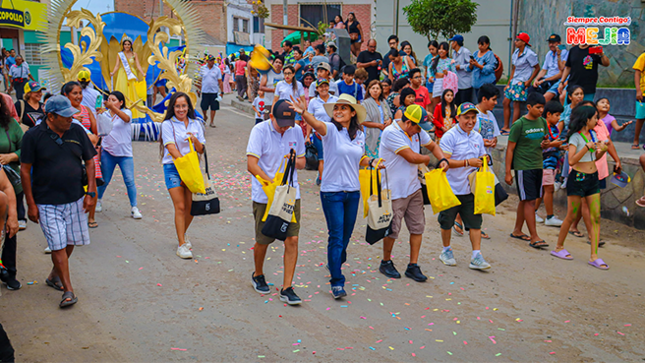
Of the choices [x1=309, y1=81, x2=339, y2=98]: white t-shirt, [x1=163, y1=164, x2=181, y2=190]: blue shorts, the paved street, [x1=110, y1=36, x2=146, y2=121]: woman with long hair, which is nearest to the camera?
the paved street

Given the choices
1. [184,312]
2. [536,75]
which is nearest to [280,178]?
[184,312]

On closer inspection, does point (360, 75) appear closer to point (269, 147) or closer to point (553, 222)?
point (553, 222)

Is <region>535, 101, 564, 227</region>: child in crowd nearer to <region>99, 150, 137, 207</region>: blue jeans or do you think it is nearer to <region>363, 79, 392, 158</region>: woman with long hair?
<region>363, 79, 392, 158</region>: woman with long hair

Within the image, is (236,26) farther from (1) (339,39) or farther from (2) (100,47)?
(2) (100,47)

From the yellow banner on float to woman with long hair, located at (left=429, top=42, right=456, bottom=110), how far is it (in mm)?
24209

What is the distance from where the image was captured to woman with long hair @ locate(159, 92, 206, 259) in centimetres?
601

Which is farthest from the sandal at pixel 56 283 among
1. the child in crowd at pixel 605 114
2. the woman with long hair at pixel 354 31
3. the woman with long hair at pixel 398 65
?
the woman with long hair at pixel 354 31

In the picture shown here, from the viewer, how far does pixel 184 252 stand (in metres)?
5.99

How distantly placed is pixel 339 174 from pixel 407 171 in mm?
927

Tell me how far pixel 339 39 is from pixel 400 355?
14.1 meters

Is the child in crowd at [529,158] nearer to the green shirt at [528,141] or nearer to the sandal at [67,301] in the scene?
the green shirt at [528,141]

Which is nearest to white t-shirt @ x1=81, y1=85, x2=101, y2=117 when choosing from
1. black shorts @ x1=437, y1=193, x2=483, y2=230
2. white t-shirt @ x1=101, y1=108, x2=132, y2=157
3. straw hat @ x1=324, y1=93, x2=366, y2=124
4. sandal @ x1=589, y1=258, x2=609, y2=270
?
white t-shirt @ x1=101, y1=108, x2=132, y2=157

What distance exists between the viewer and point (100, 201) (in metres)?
7.77

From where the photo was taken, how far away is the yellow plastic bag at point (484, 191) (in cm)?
597
